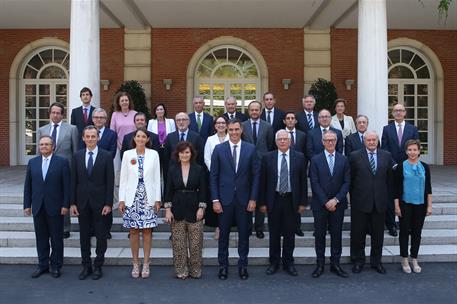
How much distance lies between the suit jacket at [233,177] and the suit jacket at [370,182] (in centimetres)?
128

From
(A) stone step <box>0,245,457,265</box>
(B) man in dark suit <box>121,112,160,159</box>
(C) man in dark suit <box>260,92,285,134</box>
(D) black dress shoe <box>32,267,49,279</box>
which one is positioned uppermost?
(C) man in dark suit <box>260,92,285,134</box>

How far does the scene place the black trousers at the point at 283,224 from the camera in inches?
238

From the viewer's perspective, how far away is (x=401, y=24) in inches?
566

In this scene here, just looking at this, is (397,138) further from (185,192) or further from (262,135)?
(185,192)

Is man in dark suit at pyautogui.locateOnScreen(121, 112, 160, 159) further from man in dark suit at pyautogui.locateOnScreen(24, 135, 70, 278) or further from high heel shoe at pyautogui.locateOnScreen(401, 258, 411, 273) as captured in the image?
high heel shoe at pyautogui.locateOnScreen(401, 258, 411, 273)

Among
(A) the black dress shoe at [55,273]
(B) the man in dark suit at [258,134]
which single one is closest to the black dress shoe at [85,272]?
(A) the black dress shoe at [55,273]

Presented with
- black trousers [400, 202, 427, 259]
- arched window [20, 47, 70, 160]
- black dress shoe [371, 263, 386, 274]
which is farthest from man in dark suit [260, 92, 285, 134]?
arched window [20, 47, 70, 160]

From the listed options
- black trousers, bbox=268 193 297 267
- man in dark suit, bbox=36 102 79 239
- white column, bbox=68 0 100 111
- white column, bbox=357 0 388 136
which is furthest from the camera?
white column, bbox=357 0 388 136

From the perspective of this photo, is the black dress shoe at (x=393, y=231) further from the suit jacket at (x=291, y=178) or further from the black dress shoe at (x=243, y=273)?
the black dress shoe at (x=243, y=273)

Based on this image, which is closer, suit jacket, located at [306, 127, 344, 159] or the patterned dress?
the patterned dress

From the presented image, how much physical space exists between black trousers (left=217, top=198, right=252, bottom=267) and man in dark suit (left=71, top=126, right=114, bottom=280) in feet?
4.62

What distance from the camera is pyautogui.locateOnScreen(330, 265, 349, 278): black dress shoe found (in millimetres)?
6058

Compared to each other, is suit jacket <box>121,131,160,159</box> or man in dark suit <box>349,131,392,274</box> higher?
suit jacket <box>121,131,160,159</box>

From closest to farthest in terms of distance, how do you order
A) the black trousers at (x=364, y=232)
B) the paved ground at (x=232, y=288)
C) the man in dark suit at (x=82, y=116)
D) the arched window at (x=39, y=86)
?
1. the paved ground at (x=232, y=288)
2. the black trousers at (x=364, y=232)
3. the man in dark suit at (x=82, y=116)
4. the arched window at (x=39, y=86)
